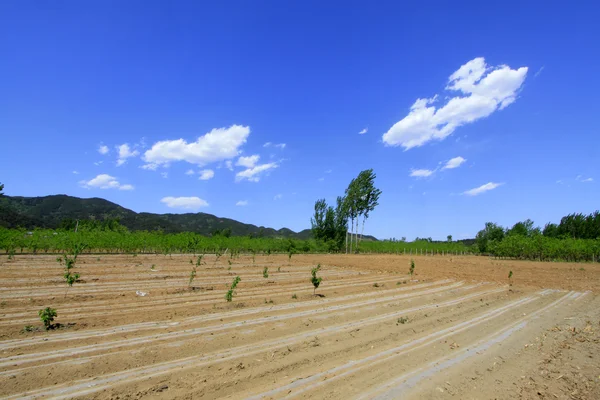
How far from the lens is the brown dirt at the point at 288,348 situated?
4.16 meters

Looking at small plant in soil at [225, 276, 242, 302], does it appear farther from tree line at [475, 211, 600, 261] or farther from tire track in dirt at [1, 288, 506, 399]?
tree line at [475, 211, 600, 261]

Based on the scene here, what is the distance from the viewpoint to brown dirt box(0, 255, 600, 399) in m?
4.16

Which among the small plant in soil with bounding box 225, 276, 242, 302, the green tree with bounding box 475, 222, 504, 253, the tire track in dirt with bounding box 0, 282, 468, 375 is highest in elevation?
the green tree with bounding box 475, 222, 504, 253

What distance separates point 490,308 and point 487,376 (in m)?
6.32

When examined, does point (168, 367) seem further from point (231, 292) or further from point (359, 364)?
point (231, 292)

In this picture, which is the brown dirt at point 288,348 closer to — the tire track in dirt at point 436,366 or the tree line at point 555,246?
the tire track in dirt at point 436,366

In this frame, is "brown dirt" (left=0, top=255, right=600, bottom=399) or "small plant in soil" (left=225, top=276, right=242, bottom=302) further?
"small plant in soil" (left=225, top=276, right=242, bottom=302)

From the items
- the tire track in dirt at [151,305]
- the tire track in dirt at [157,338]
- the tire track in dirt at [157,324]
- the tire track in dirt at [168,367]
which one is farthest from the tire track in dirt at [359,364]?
A: the tire track in dirt at [151,305]

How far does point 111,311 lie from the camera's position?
7.96 m

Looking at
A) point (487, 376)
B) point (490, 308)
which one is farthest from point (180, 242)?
point (487, 376)

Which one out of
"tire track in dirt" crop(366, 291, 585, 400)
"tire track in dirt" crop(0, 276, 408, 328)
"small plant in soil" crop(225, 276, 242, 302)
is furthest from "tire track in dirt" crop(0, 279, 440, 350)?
"tire track in dirt" crop(366, 291, 585, 400)

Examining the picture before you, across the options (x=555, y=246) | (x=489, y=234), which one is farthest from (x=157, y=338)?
(x=489, y=234)

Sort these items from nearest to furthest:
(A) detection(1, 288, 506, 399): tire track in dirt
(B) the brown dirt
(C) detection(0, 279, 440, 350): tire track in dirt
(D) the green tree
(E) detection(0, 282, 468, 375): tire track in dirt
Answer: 1. (A) detection(1, 288, 506, 399): tire track in dirt
2. (B) the brown dirt
3. (E) detection(0, 282, 468, 375): tire track in dirt
4. (C) detection(0, 279, 440, 350): tire track in dirt
5. (D) the green tree

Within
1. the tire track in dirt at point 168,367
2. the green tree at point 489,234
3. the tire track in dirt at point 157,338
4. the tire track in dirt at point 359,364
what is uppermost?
the green tree at point 489,234
